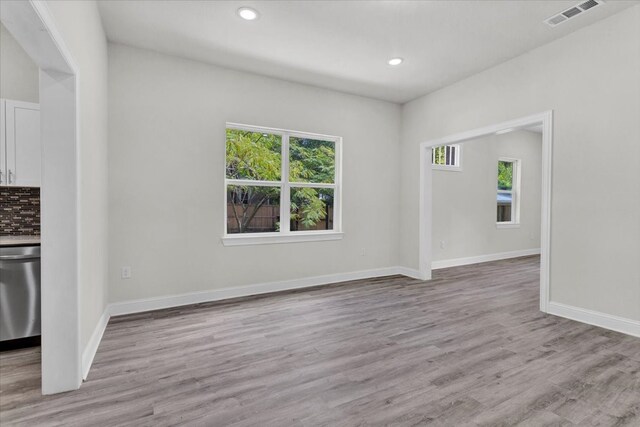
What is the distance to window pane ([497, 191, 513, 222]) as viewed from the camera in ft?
23.9

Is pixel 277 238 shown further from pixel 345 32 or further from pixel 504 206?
pixel 504 206

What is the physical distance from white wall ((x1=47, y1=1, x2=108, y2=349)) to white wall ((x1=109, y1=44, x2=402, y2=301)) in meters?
0.25

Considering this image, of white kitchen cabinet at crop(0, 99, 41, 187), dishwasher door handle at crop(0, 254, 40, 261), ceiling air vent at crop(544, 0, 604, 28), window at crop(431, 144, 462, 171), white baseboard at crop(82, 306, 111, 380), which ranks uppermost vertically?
ceiling air vent at crop(544, 0, 604, 28)

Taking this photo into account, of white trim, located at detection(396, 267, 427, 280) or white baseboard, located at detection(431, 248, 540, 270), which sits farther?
white baseboard, located at detection(431, 248, 540, 270)

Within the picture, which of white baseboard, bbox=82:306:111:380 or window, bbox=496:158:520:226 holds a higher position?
window, bbox=496:158:520:226

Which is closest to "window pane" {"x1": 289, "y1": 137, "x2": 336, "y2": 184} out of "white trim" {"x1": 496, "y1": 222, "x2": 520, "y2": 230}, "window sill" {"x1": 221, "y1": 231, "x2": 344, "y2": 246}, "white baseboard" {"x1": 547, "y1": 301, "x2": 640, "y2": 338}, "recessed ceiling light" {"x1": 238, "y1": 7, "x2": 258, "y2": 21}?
"window sill" {"x1": 221, "y1": 231, "x2": 344, "y2": 246}

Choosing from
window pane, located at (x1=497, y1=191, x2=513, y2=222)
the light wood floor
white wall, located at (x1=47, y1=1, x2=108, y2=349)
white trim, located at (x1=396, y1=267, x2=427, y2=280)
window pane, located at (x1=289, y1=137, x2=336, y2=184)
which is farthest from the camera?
A: window pane, located at (x1=497, y1=191, x2=513, y2=222)

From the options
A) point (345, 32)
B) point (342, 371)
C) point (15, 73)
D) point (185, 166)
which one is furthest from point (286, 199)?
point (15, 73)

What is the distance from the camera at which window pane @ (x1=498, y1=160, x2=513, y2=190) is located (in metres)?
7.28

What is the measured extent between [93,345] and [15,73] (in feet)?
8.75

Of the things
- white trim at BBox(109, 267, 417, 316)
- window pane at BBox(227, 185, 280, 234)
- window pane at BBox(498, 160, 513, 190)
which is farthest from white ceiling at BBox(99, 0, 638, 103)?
window pane at BBox(498, 160, 513, 190)

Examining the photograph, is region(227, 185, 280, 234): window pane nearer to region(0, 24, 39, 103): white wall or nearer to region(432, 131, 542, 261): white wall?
region(0, 24, 39, 103): white wall

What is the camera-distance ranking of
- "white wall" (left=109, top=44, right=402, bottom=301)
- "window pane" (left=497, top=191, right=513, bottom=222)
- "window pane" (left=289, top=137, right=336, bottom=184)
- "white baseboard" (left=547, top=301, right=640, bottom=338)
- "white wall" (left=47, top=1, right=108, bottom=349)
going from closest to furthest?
1. "white wall" (left=47, top=1, right=108, bottom=349)
2. "white baseboard" (left=547, top=301, right=640, bottom=338)
3. "white wall" (left=109, top=44, right=402, bottom=301)
4. "window pane" (left=289, top=137, right=336, bottom=184)
5. "window pane" (left=497, top=191, right=513, bottom=222)

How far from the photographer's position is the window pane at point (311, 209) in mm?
4695
